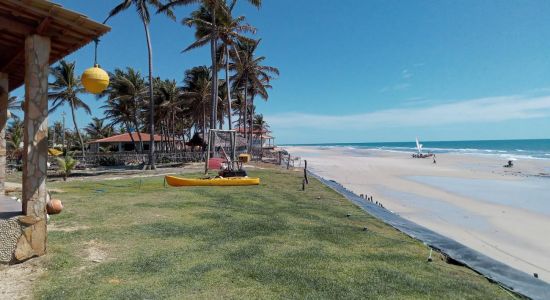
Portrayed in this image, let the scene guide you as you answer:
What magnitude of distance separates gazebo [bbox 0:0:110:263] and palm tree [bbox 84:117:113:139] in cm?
5245

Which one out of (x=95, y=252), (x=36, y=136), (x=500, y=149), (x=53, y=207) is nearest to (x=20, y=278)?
(x=95, y=252)

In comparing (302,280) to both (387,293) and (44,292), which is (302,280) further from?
(44,292)

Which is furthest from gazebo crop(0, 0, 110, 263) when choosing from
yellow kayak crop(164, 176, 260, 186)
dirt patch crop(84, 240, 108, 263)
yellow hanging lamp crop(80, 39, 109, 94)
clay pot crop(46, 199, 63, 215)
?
yellow kayak crop(164, 176, 260, 186)

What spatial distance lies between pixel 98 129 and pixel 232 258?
55419 mm

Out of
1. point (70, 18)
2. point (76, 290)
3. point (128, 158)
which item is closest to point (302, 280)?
point (76, 290)

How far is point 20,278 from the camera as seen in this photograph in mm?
4617

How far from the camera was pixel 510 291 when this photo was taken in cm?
527

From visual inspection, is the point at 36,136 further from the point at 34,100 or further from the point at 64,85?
the point at 64,85

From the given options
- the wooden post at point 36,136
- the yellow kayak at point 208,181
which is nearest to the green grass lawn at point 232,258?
the wooden post at point 36,136

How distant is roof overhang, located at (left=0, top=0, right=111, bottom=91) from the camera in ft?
16.0

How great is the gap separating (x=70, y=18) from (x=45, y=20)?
0.31 metres

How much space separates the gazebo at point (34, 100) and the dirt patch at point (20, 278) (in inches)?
5.8

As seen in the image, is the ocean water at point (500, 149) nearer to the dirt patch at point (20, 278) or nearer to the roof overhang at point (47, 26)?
the roof overhang at point (47, 26)

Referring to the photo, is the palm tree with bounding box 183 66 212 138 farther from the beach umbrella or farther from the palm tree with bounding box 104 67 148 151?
the beach umbrella
